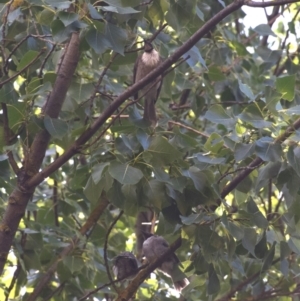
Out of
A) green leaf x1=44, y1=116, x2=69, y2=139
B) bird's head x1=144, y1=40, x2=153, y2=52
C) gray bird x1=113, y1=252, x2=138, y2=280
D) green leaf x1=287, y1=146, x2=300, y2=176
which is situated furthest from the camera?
gray bird x1=113, y1=252, x2=138, y2=280

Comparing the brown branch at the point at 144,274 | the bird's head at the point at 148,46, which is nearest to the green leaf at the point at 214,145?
the brown branch at the point at 144,274

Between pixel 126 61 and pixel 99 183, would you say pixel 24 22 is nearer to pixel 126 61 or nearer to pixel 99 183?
pixel 126 61

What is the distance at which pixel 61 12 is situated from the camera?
7.61 ft

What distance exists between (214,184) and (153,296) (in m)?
1.03

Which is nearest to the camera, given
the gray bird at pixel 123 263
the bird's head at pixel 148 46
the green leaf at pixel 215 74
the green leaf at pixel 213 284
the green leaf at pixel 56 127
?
the green leaf at pixel 56 127

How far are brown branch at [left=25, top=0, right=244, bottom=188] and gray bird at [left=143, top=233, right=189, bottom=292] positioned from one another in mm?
930

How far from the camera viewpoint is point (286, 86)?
241 centimetres

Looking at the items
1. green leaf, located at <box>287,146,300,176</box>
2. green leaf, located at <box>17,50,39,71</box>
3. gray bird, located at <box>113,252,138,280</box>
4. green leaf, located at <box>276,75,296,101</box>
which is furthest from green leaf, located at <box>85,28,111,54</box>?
gray bird, located at <box>113,252,138,280</box>

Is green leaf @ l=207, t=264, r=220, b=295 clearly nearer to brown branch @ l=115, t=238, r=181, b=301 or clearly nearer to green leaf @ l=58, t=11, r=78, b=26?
brown branch @ l=115, t=238, r=181, b=301

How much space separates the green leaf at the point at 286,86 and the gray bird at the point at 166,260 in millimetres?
1135

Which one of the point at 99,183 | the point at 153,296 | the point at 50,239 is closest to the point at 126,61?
the point at 99,183

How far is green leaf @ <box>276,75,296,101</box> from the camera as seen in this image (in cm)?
240

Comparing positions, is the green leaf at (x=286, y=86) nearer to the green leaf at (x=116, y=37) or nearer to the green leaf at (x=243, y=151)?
the green leaf at (x=243, y=151)

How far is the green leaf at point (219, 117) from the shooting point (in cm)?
246
